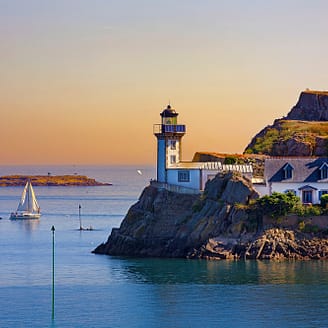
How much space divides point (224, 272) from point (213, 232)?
7.21 meters

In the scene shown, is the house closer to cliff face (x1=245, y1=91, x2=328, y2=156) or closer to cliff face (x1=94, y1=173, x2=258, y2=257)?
cliff face (x1=94, y1=173, x2=258, y2=257)

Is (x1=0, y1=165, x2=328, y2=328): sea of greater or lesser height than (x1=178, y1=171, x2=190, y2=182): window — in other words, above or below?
below

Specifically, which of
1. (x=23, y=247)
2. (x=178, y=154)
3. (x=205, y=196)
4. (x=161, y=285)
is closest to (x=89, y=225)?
(x=23, y=247)

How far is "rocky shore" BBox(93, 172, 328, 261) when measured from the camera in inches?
3703

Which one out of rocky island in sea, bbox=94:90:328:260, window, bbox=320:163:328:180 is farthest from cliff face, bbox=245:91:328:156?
window, bbox=320:163:328:180

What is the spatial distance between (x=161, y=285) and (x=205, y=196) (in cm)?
1632

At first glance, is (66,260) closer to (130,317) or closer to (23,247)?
(23,247)

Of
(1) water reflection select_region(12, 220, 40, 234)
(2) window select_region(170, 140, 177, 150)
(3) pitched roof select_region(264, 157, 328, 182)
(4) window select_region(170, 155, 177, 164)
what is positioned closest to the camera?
(3) pitched roof select_region(264, 157, 328, 182)

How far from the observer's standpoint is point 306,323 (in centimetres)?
7006

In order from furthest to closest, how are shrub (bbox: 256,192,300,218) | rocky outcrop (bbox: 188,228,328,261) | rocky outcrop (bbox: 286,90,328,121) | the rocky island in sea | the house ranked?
rocky outcrop (bbox: 286,90,328,121) < the house < shrub (bbox: 256,192,300,218) < the rocky island in sea < rocky outcrop (bbox: 188,228,328,261)

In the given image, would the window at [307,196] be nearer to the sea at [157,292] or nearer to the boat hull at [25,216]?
the sea at [157,292]

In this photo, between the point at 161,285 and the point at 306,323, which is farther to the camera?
the point at 161,285

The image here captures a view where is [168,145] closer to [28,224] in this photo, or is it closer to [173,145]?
[173,145]

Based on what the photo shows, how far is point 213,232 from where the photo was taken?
9538cm
